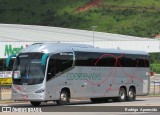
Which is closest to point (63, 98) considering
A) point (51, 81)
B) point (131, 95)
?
point (51, 81)

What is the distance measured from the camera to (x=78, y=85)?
33.5 meters

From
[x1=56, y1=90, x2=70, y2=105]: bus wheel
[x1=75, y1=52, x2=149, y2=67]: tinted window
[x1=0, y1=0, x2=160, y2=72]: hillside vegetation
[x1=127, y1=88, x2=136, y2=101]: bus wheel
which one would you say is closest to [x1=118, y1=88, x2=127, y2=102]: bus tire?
[x1=127, y1=88, x2=136, y2=101]: bus wheel

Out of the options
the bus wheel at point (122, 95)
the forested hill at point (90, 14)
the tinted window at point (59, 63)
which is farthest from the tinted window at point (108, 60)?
the forested hill at point (90, 14)

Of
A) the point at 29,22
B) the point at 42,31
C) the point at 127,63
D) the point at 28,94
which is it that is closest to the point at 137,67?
the point at 127,63

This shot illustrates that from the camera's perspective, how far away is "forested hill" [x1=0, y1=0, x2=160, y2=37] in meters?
119

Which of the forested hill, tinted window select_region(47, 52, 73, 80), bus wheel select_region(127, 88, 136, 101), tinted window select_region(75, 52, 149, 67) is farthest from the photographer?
the forested hill

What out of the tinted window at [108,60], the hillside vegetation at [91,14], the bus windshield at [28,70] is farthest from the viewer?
the hillside vegetation at [91,14]

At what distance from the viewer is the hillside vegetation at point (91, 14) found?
118375 mm

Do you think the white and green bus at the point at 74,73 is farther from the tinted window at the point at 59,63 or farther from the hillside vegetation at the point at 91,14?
the hillside vegetation at the point at 91,14

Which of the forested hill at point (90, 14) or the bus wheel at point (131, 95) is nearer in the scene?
the bus wheel at point (131, 95)

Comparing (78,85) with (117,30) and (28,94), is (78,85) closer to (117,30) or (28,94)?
(28,94)

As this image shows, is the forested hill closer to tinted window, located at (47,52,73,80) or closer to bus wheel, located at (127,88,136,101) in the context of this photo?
bus wheel, located at (127,88,136,101)

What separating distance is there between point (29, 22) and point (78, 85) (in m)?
102

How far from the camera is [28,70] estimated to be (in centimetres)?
3138
